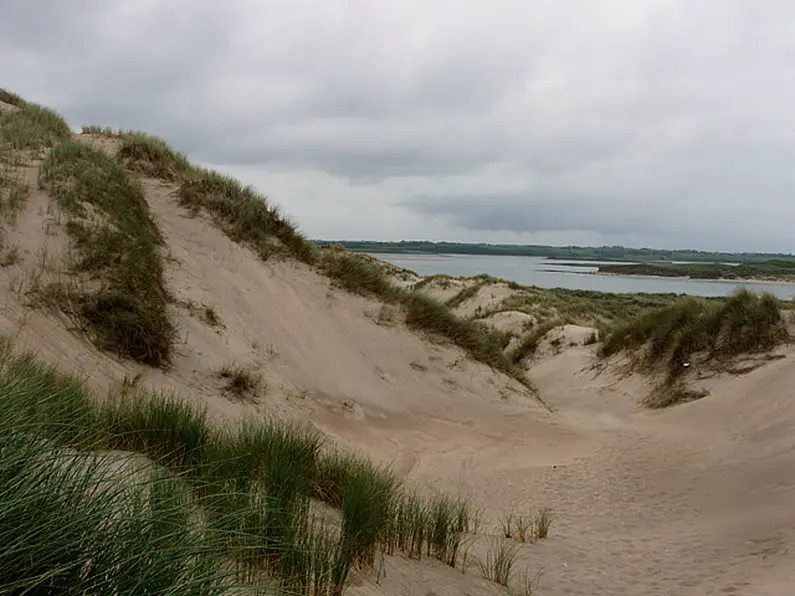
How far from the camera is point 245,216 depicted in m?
13.9

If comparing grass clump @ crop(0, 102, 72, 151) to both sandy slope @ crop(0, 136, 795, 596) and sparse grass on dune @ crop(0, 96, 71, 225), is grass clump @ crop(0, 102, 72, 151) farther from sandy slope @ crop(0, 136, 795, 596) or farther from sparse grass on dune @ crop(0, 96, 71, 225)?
sandy slope @ crop(0, 136, 795, 596)

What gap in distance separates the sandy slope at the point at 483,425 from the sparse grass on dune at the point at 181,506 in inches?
19.2

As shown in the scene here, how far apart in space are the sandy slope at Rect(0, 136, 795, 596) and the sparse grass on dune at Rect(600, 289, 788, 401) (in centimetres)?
115

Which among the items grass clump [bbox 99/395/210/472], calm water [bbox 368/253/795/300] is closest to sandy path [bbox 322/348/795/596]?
grass clump [bbox 99/395/210/472]

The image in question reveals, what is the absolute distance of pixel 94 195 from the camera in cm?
1080

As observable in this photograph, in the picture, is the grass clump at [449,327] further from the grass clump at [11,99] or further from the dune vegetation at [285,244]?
the grass clump at [11,99]

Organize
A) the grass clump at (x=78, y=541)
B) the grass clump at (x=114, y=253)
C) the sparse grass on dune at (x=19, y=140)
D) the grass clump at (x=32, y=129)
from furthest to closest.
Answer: the grass clump at (x=32, y=129) → the sparse grass on dune at (x=19, y=140) → the grass clump at (x=114, y=253) → the grass clump at (x=78, y=541)

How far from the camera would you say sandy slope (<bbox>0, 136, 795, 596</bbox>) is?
696 centimetres

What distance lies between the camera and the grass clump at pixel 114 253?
29.2 ft

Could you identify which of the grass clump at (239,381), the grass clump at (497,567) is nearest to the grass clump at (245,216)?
the grass clump at (239,381)

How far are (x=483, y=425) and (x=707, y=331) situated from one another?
6814 mm

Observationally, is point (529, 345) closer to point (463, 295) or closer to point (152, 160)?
point (463, 295)

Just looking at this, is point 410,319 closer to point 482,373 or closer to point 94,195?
point 482,373

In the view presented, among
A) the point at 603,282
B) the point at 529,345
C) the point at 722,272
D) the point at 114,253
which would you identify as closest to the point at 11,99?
the point at 114,253
